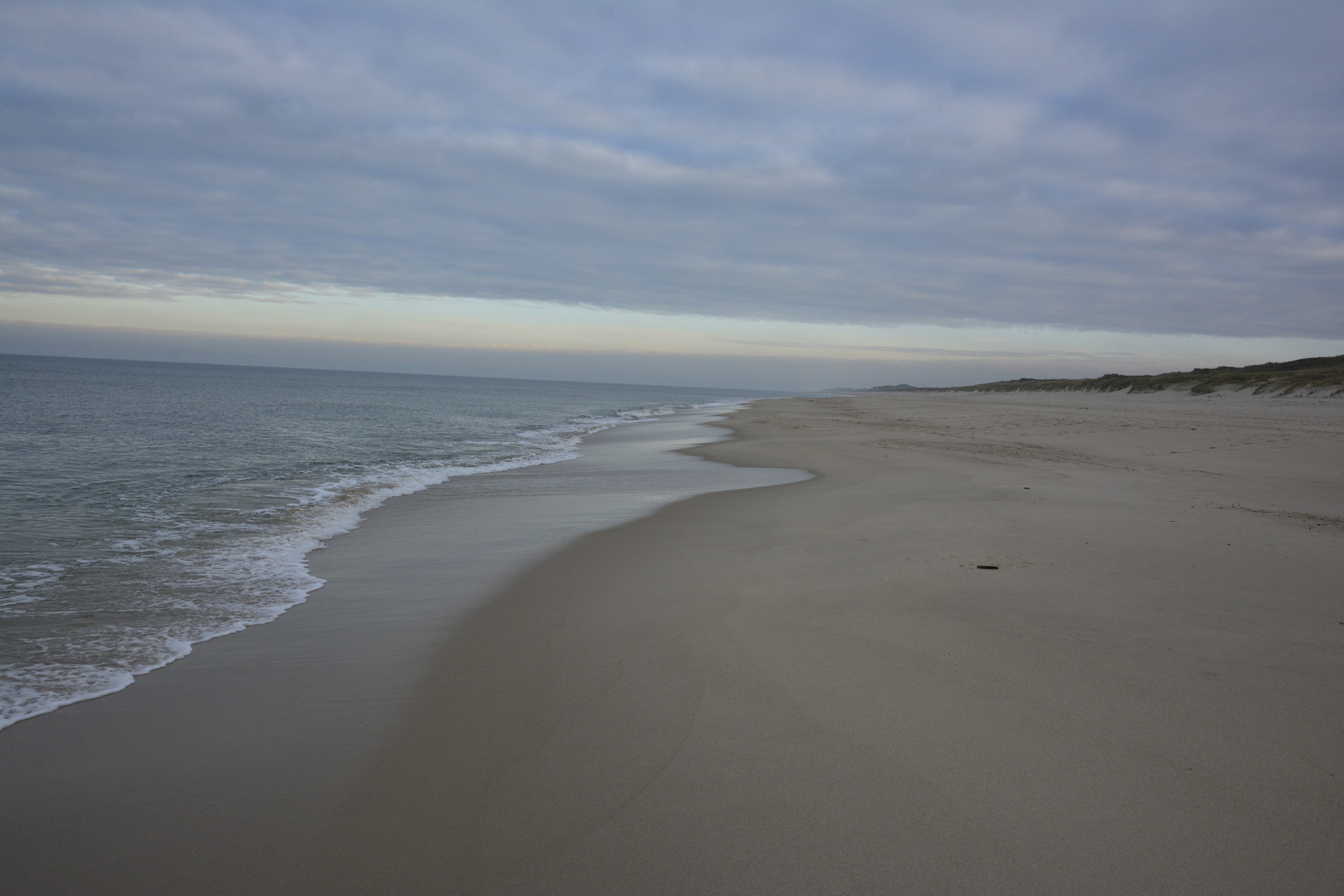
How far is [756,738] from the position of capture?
9.94 feet

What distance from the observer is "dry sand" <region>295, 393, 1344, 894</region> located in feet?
7.41

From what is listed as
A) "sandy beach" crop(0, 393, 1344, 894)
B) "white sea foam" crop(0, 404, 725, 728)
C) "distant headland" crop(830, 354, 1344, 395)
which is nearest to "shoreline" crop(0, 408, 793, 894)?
"sandy beach" crop(0, 393, 1344, 894)

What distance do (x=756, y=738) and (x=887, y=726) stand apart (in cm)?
60

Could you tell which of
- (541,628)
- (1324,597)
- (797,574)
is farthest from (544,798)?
(1324,597)

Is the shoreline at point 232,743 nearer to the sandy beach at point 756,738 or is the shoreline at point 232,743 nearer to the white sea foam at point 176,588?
the sandy beach at point 756,738

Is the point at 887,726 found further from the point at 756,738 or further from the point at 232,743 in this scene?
the point at 232,743

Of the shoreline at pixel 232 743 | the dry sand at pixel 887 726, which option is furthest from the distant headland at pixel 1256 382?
the shoreline at pixel 232 743

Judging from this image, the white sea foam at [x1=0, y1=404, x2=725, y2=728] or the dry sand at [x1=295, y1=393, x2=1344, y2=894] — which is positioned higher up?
the dry sand at [x1=295, y1=393, x2=1344, y2=894]

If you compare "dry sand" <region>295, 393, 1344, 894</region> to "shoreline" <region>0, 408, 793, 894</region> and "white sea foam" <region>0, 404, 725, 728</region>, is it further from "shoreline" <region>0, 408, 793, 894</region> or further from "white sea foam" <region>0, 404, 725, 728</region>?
"white sea foam" <region>0, 404, 725, 728</region>

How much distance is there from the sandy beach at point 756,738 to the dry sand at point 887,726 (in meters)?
0.01

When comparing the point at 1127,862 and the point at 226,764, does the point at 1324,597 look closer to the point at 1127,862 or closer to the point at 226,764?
the point at 1127,862

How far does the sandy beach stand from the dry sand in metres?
0.01

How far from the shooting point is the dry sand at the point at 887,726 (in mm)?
2258

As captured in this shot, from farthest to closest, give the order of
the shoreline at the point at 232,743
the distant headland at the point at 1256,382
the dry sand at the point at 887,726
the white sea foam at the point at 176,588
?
the distant headland at the point at 1256,382 < the white sea foam at the point at 176,588 < the shoreline at the point at 232,743 < the dry sand at the point at 887,726
